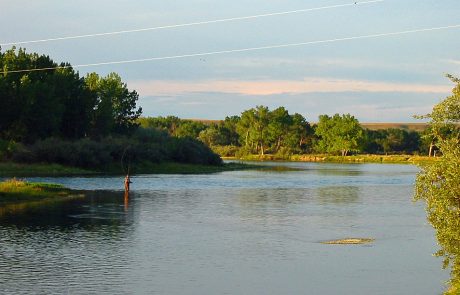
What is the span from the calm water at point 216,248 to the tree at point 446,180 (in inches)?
241

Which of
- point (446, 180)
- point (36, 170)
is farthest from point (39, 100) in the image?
point (446, 180)

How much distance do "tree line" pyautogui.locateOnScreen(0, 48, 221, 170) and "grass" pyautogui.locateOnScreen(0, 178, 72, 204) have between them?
1422 inches

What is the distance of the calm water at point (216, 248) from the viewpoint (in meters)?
30.8

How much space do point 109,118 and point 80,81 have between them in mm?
9181

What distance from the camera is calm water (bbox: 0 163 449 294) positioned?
30797mm

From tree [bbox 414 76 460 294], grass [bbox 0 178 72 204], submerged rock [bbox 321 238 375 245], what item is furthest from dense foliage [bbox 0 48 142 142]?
tree [bbox 414 76 460 294]

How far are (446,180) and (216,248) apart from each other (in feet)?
62.6

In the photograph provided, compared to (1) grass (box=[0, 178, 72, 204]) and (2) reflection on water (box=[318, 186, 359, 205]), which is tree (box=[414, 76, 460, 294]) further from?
(2) reflection on water (box=[318, 186, 359, 205])

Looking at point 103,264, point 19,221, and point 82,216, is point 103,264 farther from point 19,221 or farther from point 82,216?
point 82,216

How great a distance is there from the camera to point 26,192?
216 feet

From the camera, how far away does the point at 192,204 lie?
6719cm

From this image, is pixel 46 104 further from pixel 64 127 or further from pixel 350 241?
pixel 350 241

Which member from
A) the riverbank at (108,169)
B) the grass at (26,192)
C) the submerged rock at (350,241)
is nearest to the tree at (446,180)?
the submerged rock at (350,241)

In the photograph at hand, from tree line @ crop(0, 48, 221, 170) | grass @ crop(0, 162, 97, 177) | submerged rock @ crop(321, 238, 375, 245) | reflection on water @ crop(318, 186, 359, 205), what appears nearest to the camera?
submerged rock @ crop(321, 238, 375, 245)
